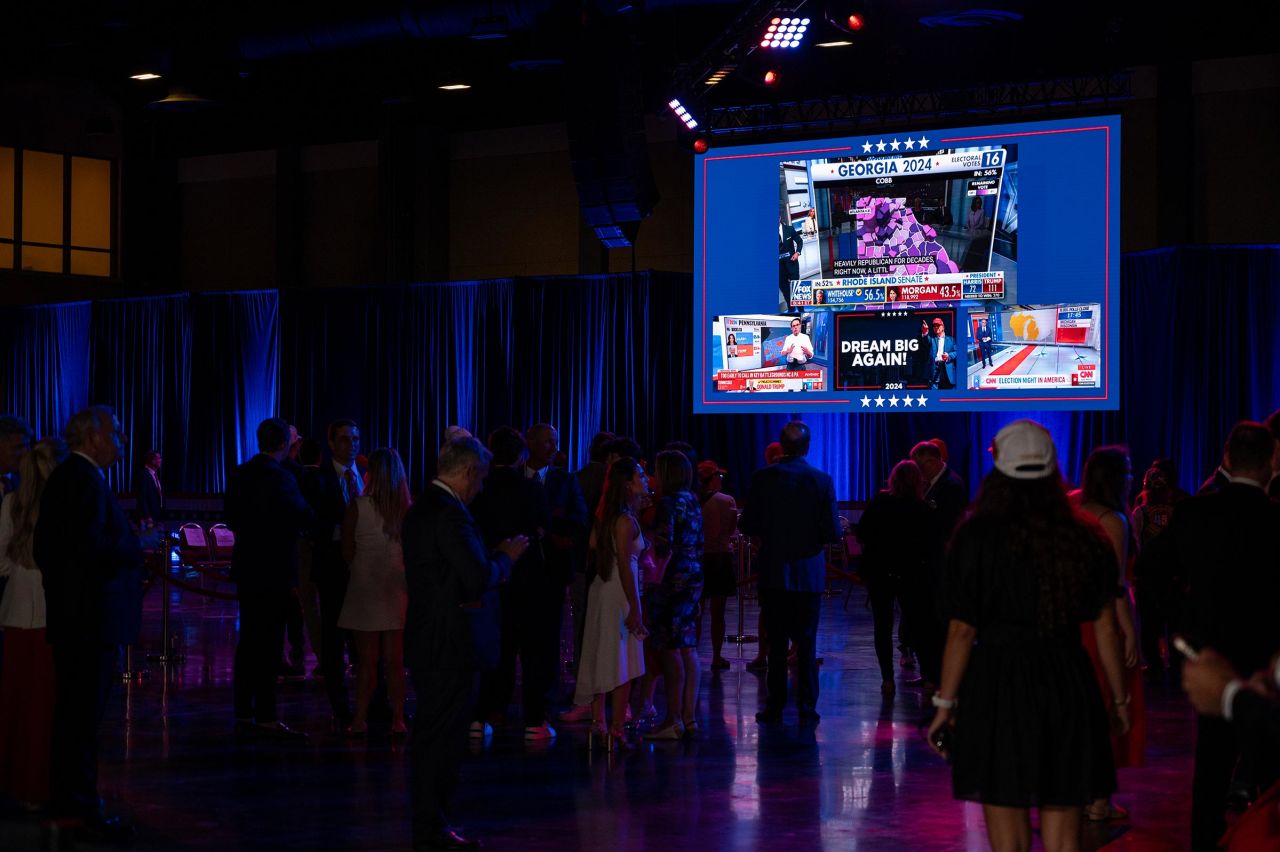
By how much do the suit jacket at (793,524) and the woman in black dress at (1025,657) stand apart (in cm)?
443

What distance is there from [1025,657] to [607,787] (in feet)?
10.4

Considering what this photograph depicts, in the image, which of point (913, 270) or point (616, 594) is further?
point (913, 270)

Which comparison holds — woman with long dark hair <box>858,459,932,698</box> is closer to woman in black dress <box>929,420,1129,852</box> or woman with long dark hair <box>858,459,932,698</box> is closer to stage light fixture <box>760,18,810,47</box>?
stage light fixture <box>760,18,810,47</box>

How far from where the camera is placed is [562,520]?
331 inches

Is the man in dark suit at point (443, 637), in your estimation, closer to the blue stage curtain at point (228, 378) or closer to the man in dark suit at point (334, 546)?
the man in dark suit at point (334, 546)

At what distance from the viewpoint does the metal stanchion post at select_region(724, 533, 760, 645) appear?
12.3 meters

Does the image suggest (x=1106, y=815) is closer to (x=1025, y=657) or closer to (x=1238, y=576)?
(x=1238, y=576)

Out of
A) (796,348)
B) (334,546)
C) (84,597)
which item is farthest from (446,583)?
(796,348)

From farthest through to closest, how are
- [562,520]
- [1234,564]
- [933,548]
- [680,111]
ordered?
[680,111] → [933,548] → [562,520] → [1234,564]

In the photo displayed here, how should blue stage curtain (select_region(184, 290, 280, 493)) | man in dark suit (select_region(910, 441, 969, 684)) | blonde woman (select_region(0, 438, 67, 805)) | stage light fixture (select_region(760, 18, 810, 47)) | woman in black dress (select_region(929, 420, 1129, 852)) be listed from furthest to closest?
blue stage curtain (select_region(184, 290, 280, 493)), stage light fixture (select_region(760, 18, 810, 47)), man in dark suit (select_region(910, 441, 969, 684)), blonde woman (select_region(0, 438, 67, 805)), woman in black dress (select_region(929, 420, 1129, 852))

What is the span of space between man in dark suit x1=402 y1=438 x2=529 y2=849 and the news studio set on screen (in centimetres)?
986

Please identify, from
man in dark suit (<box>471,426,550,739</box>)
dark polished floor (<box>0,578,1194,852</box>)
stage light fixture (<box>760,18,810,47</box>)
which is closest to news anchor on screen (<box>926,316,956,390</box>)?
stage light fixture (<box>760,18,810,47</box>)

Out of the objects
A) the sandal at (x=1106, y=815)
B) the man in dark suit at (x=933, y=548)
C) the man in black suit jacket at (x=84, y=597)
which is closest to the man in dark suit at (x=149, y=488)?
the man in dark suit at (x=933, y=548)

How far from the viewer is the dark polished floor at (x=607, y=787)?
230 inches
